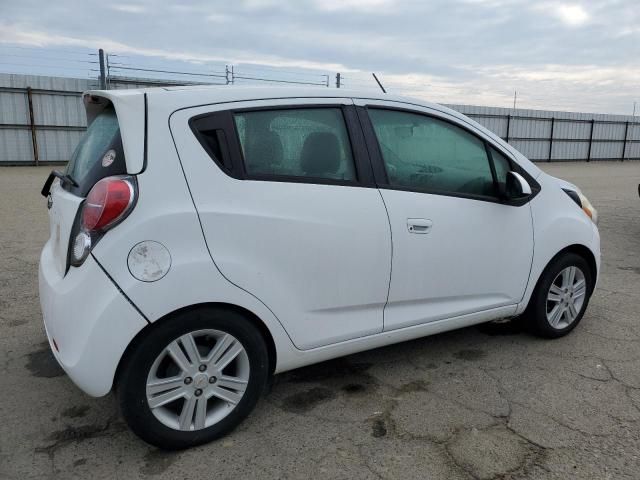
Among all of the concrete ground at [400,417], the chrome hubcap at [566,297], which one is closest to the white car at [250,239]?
the concrete ground at [400,417]

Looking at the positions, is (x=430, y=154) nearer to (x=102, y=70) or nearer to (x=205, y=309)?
(x=205, y=309)

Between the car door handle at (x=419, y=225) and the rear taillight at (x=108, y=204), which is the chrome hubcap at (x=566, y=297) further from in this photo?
the rear taillight at (x=108, y=204)

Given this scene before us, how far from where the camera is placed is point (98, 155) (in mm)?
2490

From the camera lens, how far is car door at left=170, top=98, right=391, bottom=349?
2.39 meters

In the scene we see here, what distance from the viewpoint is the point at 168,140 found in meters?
2.35

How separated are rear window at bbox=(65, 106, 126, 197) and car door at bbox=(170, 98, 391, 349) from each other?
274 millimetres

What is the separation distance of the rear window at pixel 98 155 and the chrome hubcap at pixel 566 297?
9.35ft

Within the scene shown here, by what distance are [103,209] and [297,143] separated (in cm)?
98

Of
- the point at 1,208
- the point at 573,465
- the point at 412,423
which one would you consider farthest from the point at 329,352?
the point at 1,208

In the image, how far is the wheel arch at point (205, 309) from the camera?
2236 millimetres

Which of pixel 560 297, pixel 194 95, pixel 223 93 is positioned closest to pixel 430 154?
pixel 223 93

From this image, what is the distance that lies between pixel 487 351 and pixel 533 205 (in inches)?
39.8

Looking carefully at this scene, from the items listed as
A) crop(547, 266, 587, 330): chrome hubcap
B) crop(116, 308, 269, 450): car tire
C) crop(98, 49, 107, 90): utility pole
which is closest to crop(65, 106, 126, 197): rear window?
crop(116, 308, 269, 450): car tire

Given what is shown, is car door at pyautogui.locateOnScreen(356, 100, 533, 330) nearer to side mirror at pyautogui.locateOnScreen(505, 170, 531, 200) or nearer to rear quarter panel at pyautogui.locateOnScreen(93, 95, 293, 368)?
side mirror at pyautogui.locateOnScreen(505, 170, 531, 200)
